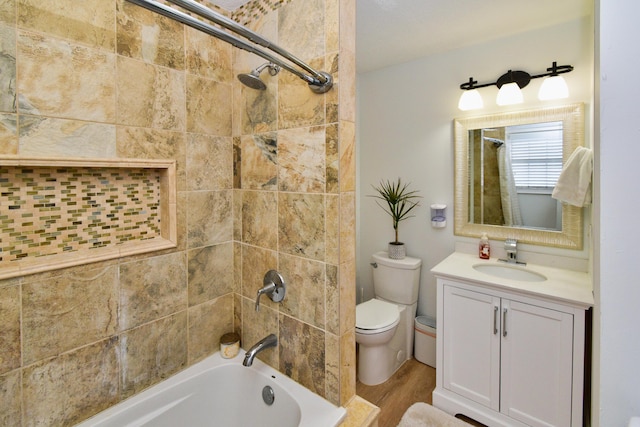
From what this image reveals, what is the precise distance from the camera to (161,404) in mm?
1254

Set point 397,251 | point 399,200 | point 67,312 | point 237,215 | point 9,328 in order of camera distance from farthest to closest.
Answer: point 399,200 → point 397,251 → point 237,215 → point 67,312 → point 9,328

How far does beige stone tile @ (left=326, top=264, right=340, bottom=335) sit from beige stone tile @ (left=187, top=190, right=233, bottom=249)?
655 millimetres

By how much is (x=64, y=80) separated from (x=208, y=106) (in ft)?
1.76

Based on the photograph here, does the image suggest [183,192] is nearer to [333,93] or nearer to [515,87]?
[333,93]

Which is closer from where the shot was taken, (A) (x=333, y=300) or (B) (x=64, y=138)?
(B) (x=64, y=138)

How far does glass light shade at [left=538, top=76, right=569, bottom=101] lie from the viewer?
6.17 ft

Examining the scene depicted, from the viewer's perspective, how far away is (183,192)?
53.1 inches

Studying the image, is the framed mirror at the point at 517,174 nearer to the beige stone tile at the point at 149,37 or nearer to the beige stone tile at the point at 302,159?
the beige stone tile at the point at 302,159

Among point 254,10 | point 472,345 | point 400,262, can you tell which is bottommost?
point 472,345

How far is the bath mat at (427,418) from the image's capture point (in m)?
1.78

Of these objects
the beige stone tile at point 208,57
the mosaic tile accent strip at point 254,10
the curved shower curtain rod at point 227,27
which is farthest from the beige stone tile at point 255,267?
the mosaic tile accent strip at point 254,10

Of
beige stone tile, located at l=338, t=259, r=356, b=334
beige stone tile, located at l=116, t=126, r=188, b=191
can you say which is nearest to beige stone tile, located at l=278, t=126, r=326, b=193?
beige stone tile, located at l=338, t=259, r=356, b=334

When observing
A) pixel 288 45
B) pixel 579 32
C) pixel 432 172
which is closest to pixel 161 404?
pixel 288 45

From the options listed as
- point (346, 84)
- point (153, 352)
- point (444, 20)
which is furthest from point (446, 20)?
point (153, 352)
